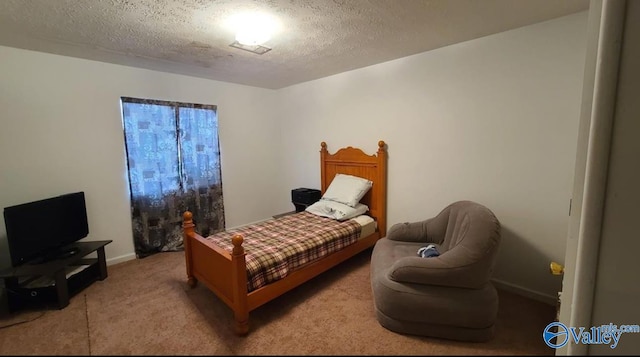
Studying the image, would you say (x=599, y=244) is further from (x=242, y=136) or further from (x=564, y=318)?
(x=242, y=136)

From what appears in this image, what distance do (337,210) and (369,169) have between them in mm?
692

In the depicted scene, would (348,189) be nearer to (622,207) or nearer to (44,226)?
(622,207)

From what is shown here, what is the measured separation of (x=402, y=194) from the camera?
299 cm

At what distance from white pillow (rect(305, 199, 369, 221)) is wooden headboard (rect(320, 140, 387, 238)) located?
0.16m

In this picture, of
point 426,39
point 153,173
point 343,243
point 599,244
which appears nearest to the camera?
point 599,244

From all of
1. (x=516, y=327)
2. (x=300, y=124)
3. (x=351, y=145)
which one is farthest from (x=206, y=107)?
(x=516, y=327)

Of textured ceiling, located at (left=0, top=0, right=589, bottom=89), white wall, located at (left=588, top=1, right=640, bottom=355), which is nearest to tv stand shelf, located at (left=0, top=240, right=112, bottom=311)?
textured ceiling, located at (left=0, top=0, right=589, bottom=89)

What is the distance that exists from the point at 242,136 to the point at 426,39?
291 centimetres

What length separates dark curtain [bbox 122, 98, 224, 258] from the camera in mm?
3086

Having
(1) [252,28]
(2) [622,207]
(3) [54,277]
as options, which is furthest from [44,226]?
(2) [622,207]

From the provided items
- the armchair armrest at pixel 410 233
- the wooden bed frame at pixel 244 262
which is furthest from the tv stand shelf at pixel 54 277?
the armchair armrest at pixel 410 233

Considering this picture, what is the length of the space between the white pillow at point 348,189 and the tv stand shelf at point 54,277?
2.49m

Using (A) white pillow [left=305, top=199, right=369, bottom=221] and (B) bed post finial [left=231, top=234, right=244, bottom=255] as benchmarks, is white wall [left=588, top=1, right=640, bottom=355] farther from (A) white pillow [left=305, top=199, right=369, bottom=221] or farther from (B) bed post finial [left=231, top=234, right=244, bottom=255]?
(A) white pillow [left=305, top=199, right=369, bottom=221]

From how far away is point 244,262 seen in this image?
5.93 feet
